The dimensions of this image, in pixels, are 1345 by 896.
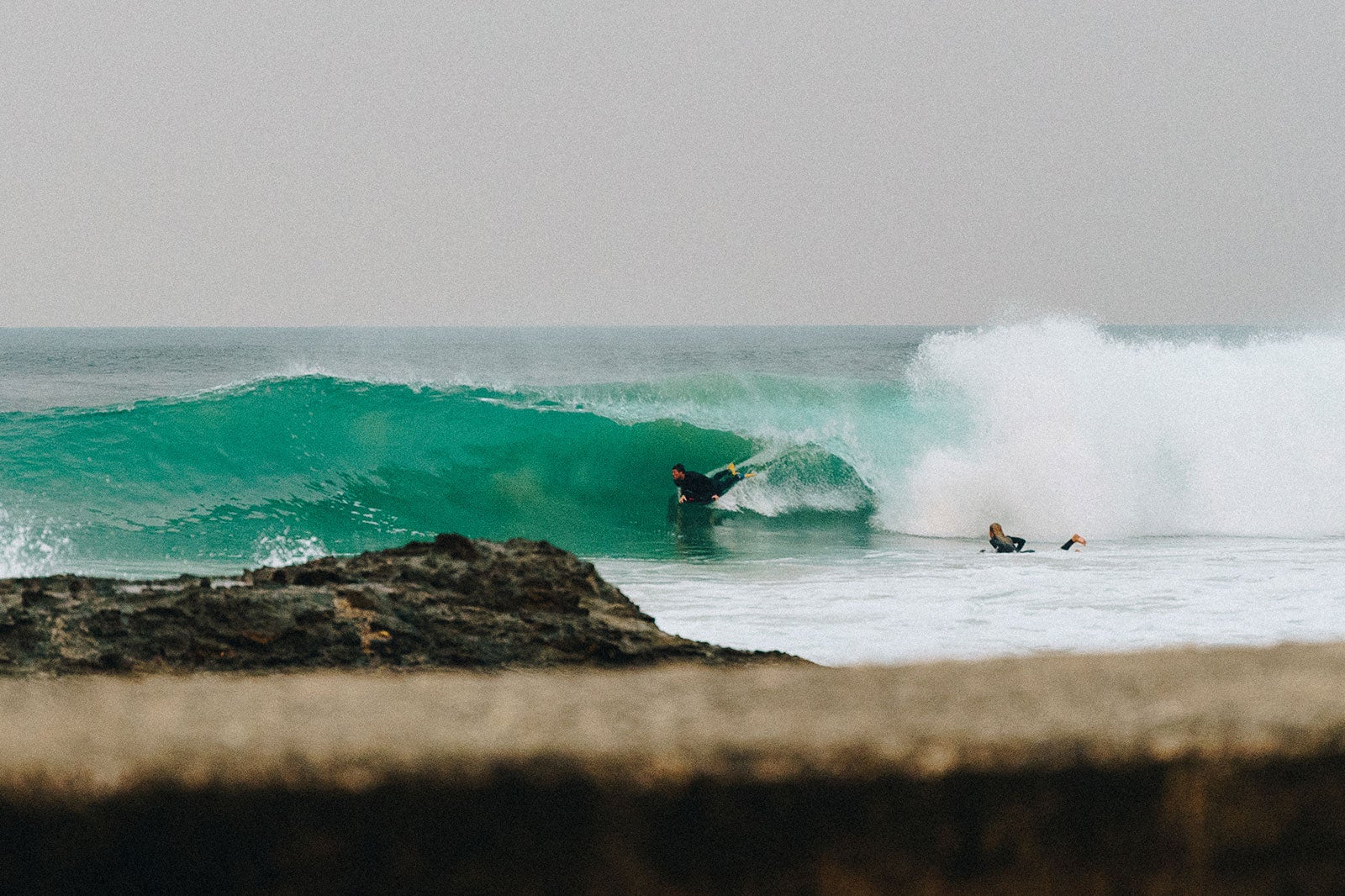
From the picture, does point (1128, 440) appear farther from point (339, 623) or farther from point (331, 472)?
point (339, 623)

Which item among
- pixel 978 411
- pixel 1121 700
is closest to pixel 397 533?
pixel 978 411

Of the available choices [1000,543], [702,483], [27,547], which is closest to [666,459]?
[702,483]

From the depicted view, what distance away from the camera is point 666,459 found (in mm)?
16938

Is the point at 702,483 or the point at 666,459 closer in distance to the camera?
the point at 702,483

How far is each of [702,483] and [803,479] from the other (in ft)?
4.73

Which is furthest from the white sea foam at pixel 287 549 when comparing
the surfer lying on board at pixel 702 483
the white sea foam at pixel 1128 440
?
the white sea foam at pixel 1128 440

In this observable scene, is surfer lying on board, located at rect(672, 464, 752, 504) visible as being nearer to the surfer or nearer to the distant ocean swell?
the distant ocean swell

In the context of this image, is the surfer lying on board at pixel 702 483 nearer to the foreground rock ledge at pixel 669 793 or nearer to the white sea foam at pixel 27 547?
the white sea foam at pixel 27 547

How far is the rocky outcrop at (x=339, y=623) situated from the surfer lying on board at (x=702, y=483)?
10.1 m

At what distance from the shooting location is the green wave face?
12.8 metres

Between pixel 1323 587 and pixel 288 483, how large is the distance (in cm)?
1128

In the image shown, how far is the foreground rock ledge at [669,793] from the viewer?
583 mm

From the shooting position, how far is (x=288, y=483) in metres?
15.0

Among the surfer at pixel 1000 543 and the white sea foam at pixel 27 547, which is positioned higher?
the surfer at pixel 1000 543
